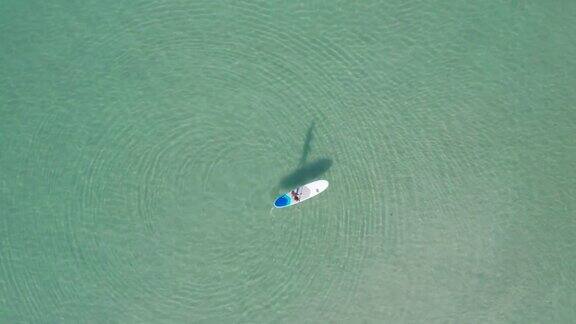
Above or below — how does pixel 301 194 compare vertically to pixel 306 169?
below

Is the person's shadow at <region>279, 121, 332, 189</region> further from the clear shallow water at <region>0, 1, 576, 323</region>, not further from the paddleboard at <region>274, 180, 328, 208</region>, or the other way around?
the paddleboard at <region>274, 180, 328, 208</region>

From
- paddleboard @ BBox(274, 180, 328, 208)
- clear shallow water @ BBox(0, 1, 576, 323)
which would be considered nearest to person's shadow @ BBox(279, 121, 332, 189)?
clear shallow water @ BBox(0, 1, 576, 323)

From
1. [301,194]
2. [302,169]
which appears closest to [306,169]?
[302,169]

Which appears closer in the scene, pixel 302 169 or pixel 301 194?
pixel 301 194

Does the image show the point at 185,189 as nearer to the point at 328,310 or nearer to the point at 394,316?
the point at 328,310

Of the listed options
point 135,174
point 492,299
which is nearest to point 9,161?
point 135,174

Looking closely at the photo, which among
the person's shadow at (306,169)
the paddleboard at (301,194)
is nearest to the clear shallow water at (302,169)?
the person's shadow at (306,169)

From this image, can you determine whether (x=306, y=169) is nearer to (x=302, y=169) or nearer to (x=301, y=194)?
(x=302, y=169)
